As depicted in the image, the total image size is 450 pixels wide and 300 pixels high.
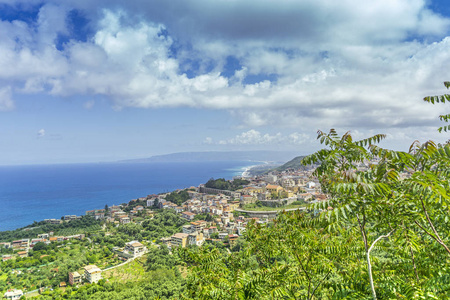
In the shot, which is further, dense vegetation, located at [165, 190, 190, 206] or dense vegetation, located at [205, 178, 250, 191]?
dense vegetation, located at [205, 178, 250, 191]

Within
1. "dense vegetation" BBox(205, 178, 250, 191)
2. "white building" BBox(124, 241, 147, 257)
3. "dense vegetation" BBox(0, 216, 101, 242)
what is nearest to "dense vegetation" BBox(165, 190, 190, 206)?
"dense vegetation" BBox(205, 178, 250, 191)

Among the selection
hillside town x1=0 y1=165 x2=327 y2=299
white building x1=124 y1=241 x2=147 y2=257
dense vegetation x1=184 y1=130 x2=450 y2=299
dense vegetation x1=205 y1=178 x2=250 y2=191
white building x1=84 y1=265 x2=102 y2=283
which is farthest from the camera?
dense vegetation x1=205 y1=178 x2=250 y2=191

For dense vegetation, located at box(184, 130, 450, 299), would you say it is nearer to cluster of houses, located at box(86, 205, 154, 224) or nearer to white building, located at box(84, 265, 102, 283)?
white building, located at box(84, 265, 102, 283)

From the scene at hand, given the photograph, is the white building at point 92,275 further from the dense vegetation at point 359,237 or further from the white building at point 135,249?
the dense vegetation at point 359,237

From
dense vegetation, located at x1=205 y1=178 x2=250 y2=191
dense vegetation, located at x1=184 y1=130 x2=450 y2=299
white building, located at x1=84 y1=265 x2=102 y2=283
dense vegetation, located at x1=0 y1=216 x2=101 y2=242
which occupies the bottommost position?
dense vegetation, located at x1=0 y1=216 x2=101 y2=242

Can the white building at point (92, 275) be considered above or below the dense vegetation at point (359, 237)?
below

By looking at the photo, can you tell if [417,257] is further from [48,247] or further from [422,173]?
[48,247]

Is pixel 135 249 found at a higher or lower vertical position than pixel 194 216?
higher

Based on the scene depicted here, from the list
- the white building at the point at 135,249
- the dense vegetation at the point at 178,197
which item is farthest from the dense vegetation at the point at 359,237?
the dense vegetation at the point at 178,197

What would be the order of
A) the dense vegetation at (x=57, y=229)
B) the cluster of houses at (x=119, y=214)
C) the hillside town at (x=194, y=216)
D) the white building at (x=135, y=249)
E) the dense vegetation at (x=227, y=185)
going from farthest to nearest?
the dense vegetation at (x=227, y=185) → the cluster of houses at (x=119, y=214) → the dense vegetation at (x=57, y=229) → the hillside town at (x=194, y=216) → the white building at (x=135, y=249)

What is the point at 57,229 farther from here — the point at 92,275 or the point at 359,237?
the point at 359,237

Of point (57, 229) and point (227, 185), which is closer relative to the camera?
point (57, 229)

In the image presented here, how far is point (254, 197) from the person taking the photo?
58750 mm

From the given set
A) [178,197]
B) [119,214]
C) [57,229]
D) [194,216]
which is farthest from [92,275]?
[178,197]
